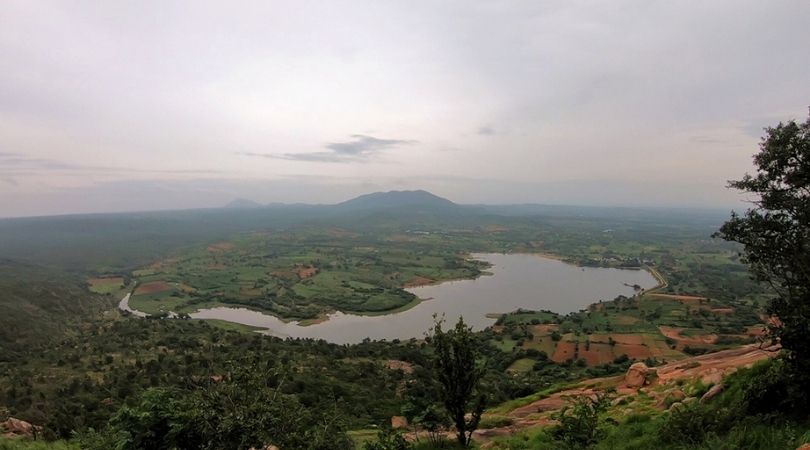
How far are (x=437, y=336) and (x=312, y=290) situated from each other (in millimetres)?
84091

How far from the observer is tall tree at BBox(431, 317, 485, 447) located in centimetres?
963

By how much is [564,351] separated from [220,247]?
156897mm

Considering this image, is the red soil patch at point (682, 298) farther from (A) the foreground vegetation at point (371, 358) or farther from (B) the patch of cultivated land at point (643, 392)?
(B) the patch of cultivated land at point (643, 392)

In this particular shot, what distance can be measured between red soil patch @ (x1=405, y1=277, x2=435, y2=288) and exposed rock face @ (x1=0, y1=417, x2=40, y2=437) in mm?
81745

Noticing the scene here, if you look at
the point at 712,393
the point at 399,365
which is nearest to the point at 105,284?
the point at 399,365

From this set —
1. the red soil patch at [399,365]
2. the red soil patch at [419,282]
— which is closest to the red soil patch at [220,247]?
the red soil patch at [419,282]

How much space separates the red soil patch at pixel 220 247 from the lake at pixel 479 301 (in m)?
92.0

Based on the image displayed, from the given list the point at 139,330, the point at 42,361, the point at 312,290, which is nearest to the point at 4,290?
the point at 139,330

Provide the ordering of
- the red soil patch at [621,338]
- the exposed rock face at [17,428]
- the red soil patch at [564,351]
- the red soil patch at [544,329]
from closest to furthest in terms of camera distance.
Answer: the exposed rock face at [17,428] < the red soil patch at [564,351] < the red soil patch at [621,338] < the red soil patch at [544,329]

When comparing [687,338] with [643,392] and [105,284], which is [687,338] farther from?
[105,284]

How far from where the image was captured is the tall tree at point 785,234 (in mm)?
7098

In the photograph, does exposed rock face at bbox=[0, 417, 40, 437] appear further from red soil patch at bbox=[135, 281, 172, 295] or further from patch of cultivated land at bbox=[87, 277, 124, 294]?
patch of cultivated land at bbox=[87, 277, 124, 294]

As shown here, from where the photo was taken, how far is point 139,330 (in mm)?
51969

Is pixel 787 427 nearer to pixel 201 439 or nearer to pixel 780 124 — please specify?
pixel 780 124
